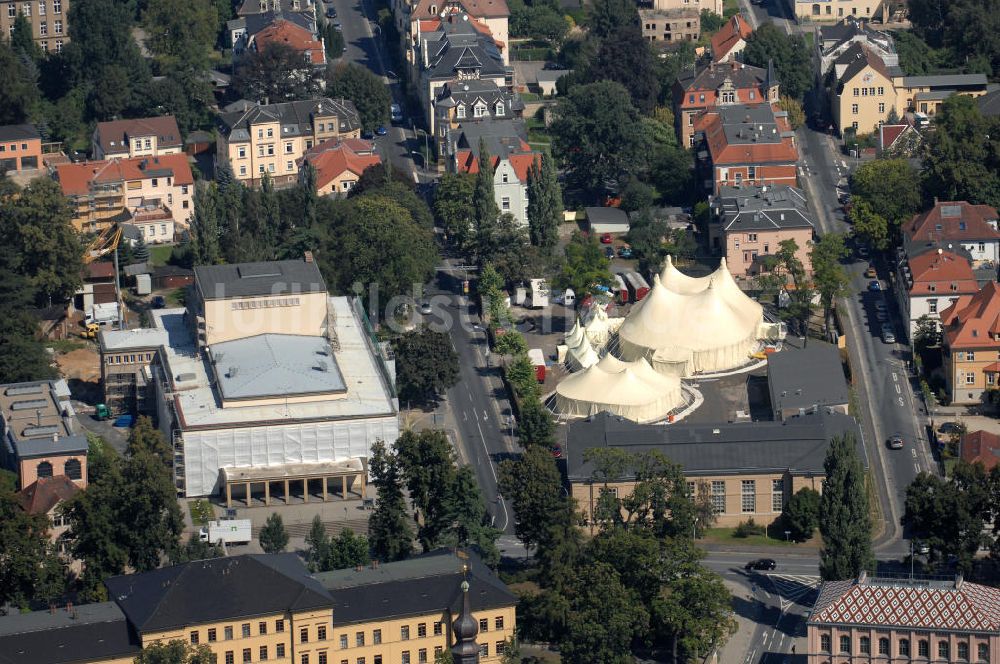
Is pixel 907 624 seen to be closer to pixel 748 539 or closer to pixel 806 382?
pixel 748 539

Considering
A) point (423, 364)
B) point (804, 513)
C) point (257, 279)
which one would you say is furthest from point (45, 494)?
point (804, 513)

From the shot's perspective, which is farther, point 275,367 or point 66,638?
point 275,367

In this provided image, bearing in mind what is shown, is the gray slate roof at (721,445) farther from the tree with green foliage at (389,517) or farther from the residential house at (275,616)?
the residential house at (275,616)

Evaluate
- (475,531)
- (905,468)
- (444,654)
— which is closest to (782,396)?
(905,468)

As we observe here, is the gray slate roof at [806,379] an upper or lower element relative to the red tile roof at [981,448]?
upper

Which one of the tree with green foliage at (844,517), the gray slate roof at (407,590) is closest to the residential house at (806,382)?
the tree with green foliage at (844,517)

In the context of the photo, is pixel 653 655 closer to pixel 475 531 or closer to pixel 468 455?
pixel 475 531

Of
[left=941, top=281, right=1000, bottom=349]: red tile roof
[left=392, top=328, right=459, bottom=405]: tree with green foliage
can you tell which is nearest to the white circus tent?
[left=392, top=328, right=459, bottom=405]: tree with green foliage

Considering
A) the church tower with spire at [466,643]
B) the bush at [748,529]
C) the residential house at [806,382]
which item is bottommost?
the bush at [748,529]
